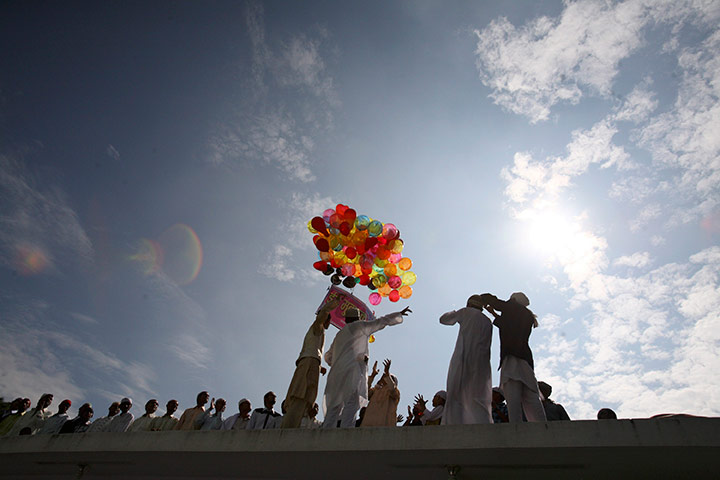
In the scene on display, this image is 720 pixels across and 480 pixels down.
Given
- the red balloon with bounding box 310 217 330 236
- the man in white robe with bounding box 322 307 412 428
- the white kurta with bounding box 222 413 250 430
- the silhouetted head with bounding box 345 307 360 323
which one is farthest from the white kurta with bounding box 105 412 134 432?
the red balloon with bounding box 310 217 330 236

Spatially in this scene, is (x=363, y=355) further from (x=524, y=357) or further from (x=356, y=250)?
(x=356, y=250)

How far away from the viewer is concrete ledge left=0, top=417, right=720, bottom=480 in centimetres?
326

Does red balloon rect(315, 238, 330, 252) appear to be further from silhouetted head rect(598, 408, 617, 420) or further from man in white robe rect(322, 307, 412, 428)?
silhouetted head rect(598, 408, 617, 420)

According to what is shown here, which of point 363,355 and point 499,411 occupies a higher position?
point 363,355

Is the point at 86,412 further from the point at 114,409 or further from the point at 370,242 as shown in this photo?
the point at 370,242

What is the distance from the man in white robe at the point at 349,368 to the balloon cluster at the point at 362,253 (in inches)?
96.5

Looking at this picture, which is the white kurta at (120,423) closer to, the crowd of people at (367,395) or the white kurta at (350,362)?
the crowd of people at (367,395)

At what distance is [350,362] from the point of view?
5602mm

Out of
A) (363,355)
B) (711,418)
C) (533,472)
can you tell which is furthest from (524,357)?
(363,355)

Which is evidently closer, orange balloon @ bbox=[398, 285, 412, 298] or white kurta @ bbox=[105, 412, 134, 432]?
white kurta @ bbox=[105, 412, 134, 432]

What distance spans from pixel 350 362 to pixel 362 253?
3.15 meters

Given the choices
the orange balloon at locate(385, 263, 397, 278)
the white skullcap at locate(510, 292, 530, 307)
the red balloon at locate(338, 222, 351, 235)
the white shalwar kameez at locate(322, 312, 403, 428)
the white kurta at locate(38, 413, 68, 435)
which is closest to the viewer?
the white skullcap at locate(510, 292, 530, 307)

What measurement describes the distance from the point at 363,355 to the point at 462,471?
2.14m

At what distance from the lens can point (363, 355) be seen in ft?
18.7
